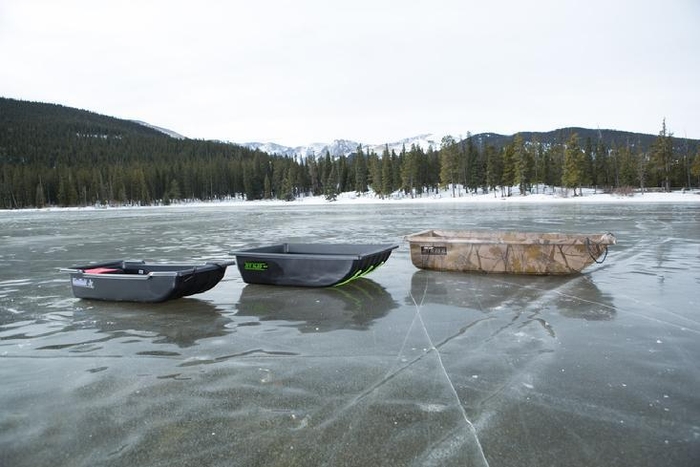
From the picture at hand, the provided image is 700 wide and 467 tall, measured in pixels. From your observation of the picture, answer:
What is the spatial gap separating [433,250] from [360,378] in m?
7.29

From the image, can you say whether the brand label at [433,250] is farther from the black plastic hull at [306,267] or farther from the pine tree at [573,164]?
the pine tree at [573,164]

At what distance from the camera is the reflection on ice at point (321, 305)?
7709 millimetres

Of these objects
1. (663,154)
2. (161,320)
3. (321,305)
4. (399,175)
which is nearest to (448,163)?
(399,175)

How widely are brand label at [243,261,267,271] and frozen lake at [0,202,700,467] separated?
0.81 m

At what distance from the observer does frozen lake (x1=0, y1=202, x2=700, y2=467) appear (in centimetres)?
374

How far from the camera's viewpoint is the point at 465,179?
3858 inches

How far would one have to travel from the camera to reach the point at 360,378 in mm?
5184

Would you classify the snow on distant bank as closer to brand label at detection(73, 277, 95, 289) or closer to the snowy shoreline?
the snowy shoreline

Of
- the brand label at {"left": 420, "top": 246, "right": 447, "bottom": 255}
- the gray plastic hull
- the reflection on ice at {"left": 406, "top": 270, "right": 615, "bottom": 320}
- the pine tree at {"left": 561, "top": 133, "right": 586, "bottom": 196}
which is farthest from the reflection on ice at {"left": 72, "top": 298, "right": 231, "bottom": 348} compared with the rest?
the pine tree at {"left": 561, "top": 133, "right": 586, "bottom": 196}

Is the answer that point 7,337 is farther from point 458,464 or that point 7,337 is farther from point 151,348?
point 458,464

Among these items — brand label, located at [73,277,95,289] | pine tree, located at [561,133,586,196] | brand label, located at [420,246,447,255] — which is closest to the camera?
brand label, located at [73,277,95,289]

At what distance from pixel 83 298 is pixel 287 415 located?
7.26 meters

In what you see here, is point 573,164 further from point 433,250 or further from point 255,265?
point 255,265

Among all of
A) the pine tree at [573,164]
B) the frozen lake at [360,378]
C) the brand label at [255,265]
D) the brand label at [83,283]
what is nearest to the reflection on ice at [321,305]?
the frozen lake at [360,378]
